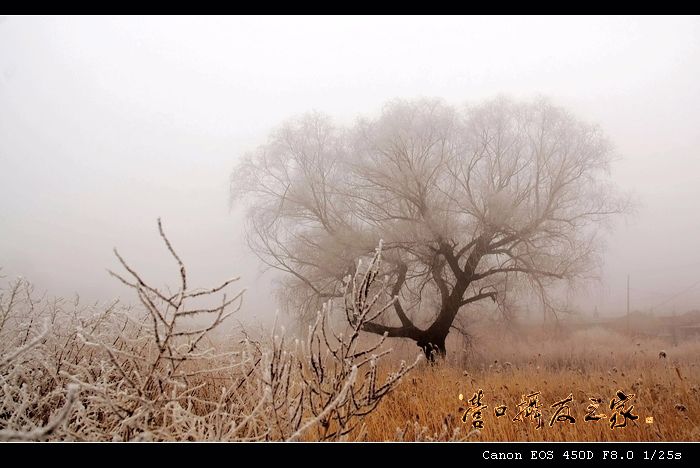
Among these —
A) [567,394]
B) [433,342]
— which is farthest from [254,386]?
[433,342]

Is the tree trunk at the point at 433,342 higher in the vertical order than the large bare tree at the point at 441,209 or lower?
lower

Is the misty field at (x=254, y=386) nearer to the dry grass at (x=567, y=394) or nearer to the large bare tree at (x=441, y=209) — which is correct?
the dry grass at (x=567, y=394)

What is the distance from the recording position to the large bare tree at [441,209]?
27.1ft

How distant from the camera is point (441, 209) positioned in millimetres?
8281

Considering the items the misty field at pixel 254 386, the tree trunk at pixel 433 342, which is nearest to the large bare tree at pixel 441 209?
the tree trunk at pixel 433 342

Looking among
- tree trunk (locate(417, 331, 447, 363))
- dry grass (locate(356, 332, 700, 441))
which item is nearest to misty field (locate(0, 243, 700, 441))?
dry grass (locate(356, 332, 700, 441))

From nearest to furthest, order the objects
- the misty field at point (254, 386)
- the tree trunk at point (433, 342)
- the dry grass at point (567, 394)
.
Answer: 1. the misty field at point (254, 386)
2. the dry grass at point (567, 394)
3. the tree trunk at point (433, 342)

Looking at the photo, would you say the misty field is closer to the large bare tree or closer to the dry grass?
the dry grass

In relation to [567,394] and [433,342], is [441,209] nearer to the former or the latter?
[433,342]

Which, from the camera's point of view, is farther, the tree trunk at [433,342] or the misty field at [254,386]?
the tree trunk at [433,342]

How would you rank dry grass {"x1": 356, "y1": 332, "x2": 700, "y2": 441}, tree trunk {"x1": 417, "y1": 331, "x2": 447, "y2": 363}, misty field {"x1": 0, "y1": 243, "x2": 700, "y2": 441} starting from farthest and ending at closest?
tree trunk {"x1": 417, "y1": 331, "x2": 447, "y2": 363}
dry grass {"x1": 356, "y1": 332, "x2": 700, "y2": 441}
misty field {"x1": 0, "y1": 243, "x2": 700, "y2": 441}

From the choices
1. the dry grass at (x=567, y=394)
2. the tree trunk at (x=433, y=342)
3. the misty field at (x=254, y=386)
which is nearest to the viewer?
the misty field at (x=254, y=386)

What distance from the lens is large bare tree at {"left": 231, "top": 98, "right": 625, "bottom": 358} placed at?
827cm
